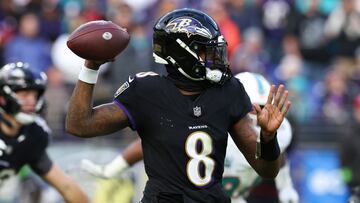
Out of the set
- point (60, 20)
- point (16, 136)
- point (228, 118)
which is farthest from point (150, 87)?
point (60, 20)

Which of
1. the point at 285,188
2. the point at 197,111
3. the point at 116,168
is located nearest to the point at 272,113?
the point at 197,111

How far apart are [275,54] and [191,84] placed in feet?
26.8

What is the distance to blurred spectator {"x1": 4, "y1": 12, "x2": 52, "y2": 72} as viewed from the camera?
11.6m

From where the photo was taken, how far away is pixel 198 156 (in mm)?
4832

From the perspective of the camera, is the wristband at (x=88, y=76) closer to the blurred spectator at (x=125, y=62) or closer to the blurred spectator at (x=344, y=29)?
the blurred spectator at (x=125, y=62)

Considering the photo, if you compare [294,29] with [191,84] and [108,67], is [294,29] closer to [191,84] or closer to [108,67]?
[108,67]

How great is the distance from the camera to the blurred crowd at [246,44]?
37.6ft

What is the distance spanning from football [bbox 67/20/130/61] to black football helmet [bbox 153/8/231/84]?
0.24 metres

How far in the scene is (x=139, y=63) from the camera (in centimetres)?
1139

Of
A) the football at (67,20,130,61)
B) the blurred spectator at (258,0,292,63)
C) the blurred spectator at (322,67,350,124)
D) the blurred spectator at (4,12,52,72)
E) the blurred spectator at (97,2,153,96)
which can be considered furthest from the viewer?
the blurred spectator at (258,0,292,63)

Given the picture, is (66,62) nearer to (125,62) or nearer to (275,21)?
(125,62)

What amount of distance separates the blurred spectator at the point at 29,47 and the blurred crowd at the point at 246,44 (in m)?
0.01

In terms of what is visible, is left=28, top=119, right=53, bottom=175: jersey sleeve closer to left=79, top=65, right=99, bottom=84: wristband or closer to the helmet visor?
left=79, top=65, right=99, bottom=84: wristband

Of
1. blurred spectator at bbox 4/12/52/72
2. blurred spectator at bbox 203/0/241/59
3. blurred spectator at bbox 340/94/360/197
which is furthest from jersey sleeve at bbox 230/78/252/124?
blurred spectator at bbox 203/0/241/59
